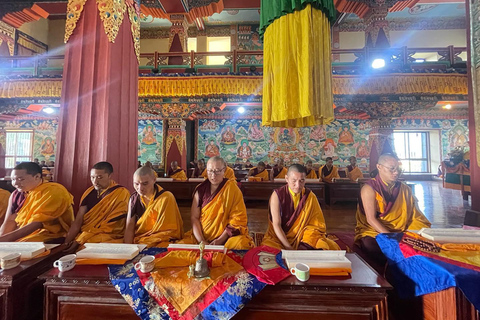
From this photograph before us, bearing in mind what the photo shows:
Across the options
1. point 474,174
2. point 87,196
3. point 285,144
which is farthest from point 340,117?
point 87,196

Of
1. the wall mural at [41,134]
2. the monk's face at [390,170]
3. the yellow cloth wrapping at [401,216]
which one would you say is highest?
the wall mural at [41,134]

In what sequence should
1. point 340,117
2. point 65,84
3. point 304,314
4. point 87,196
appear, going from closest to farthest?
point 304,314, point 87,196, point 65,84, point 340,117

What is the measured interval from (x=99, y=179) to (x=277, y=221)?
177 cm

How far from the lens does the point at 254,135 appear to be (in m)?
11.4

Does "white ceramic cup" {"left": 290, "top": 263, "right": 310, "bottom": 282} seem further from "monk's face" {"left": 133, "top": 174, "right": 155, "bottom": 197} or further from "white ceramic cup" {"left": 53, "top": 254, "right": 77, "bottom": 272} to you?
"monk's face" {"left": 133, "top": 174, "right": 155, "bottom": 197}

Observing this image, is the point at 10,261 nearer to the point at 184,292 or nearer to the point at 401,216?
the point at 184,292

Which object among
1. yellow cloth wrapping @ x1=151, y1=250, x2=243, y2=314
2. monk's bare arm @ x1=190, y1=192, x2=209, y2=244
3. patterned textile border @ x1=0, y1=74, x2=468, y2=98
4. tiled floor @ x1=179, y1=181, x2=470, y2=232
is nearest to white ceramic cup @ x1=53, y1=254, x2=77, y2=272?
yellow cloth wrapping @ x1=151, y1=250, x2=243, y2=314

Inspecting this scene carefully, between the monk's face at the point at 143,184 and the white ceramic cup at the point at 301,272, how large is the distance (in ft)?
4.74

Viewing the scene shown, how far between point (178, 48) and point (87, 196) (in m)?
7.66

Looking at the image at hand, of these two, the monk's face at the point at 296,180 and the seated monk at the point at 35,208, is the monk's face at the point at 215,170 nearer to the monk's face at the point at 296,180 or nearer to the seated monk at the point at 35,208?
the monk's face at the point at 296,180

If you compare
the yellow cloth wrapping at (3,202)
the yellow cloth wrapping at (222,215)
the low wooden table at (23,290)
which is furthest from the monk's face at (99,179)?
the yellow cloth wrapping at (3,202)

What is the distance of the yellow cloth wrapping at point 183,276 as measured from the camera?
1.21 meters

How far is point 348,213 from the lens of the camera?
509 centimetres

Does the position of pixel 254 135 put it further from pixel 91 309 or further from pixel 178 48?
pixel 91 309
